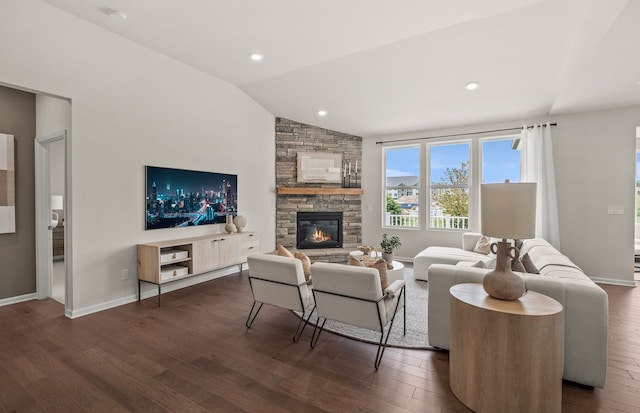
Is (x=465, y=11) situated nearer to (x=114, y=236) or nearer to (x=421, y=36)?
(x=421, y=36)

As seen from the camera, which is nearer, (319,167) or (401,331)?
(401,331)

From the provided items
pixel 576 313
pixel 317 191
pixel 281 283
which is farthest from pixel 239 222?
pixel 576 313

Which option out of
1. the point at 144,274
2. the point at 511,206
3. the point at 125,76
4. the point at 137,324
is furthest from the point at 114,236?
the point at 511,206

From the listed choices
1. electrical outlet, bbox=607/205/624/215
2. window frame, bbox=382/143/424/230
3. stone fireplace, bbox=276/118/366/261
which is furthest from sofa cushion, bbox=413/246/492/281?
electrical outlet, bbox=607/205/624/215

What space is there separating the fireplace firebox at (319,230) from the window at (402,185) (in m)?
1.13

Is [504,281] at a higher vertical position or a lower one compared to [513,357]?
higher

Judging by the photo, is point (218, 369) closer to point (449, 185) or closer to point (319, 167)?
point (319, 167)

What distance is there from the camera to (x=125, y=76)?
12.1 ft

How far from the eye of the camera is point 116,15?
311 cm

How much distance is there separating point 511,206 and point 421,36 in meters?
2.28

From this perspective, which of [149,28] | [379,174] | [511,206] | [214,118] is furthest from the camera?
[379,174]

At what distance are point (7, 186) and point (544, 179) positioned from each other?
24.9ft

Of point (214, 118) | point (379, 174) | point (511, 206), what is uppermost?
point (214, 118)

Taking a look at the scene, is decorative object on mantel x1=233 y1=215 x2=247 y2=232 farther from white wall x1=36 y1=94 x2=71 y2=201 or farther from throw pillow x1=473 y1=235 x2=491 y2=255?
throw pillow x1=473 y1=235 x2=491 y2=255
